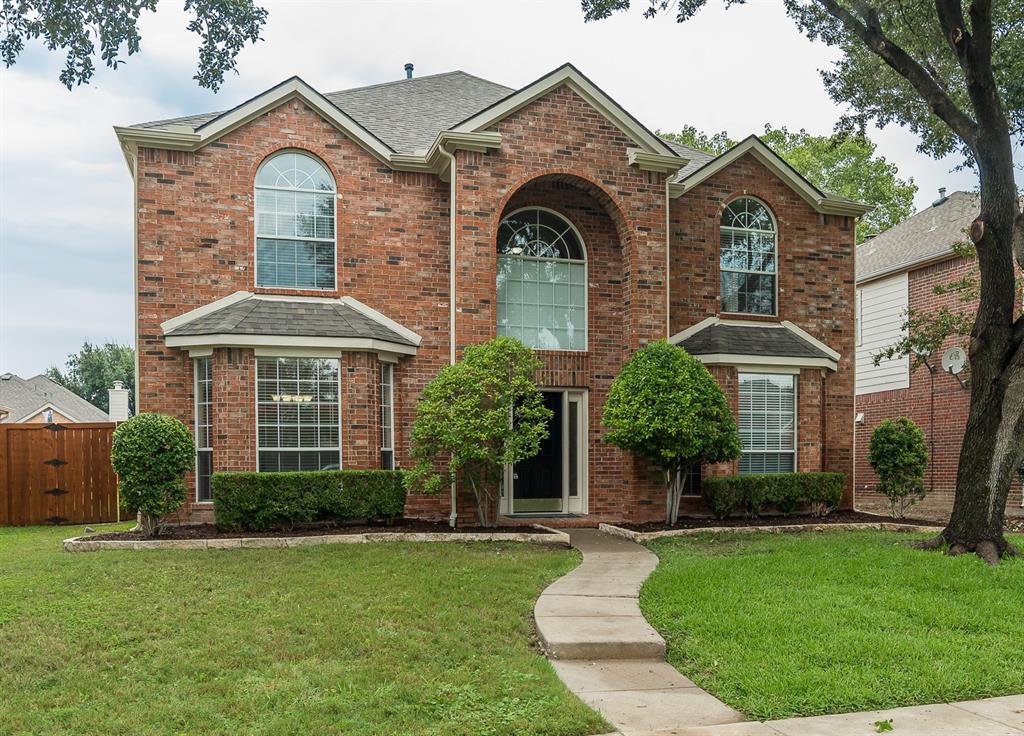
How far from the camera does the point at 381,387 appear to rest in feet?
42.7

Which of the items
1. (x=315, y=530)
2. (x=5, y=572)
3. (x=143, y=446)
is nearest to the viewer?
(x=5, y=572)

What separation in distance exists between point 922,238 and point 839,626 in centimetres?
1695

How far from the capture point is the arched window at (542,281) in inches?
560

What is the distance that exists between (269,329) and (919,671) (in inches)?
361

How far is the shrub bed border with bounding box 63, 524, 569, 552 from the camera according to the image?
408 inches

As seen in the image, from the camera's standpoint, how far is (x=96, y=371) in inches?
2234

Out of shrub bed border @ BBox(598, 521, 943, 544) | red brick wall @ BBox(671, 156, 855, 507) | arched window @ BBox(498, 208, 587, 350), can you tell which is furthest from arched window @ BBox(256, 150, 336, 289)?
red brick wall @ BBox(671, 156, 855, 507)

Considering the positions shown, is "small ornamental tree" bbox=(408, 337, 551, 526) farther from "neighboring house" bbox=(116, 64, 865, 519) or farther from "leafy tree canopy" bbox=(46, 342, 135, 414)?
"leafy tree canopy" bbox=(46, 342, 135, 414)

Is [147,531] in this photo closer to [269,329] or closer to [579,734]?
[269,329]

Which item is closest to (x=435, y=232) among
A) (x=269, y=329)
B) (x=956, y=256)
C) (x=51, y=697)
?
(x=269, y=329)

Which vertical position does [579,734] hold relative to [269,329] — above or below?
below

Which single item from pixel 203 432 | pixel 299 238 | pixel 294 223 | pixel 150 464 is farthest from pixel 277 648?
pixel 294 223

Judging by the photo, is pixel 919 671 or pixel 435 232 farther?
pixel 435 232

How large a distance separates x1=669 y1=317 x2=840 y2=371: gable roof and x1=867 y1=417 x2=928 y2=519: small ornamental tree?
154 centimetres
